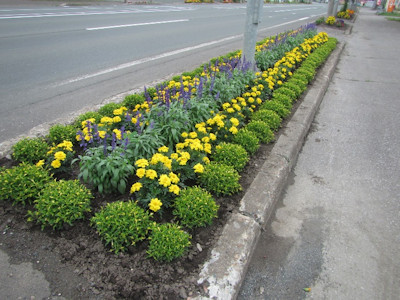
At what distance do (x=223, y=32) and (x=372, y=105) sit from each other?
24.6ft

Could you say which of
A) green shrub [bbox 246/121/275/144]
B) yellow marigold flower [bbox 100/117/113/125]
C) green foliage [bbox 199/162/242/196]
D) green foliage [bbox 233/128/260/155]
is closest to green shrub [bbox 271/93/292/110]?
green shrub [bbox 246/121/275/144]

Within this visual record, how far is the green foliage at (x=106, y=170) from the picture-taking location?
8.36 ft

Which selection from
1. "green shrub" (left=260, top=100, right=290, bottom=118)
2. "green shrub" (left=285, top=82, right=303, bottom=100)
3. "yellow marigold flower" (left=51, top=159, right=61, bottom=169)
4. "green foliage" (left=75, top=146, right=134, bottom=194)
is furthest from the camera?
"green shrub" (left=285, top=82, right=303, bottom=100)

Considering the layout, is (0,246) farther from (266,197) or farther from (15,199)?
(266,197)

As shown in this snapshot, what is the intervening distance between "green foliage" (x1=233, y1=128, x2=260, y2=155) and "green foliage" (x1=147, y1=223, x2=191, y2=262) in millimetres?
1618

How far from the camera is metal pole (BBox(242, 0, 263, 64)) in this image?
5121 mm

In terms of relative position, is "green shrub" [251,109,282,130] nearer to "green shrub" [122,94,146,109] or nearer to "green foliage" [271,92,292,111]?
"green foliage" [271,92,292,111]

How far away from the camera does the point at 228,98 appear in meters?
4.26

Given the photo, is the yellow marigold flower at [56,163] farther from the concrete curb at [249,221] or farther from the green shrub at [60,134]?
the concrete curb at [249,221]

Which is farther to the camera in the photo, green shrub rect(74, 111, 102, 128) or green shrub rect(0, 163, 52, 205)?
green shrub rect(74, 111, 102, 128)

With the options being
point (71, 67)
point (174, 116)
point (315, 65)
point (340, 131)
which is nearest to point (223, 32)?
point (315, 65)

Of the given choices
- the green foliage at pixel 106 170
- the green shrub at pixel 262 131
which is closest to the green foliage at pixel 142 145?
the green foliage at pixel 106 170

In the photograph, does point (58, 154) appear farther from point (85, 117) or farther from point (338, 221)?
point (338, 221)

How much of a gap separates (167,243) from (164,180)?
0.55 metres
